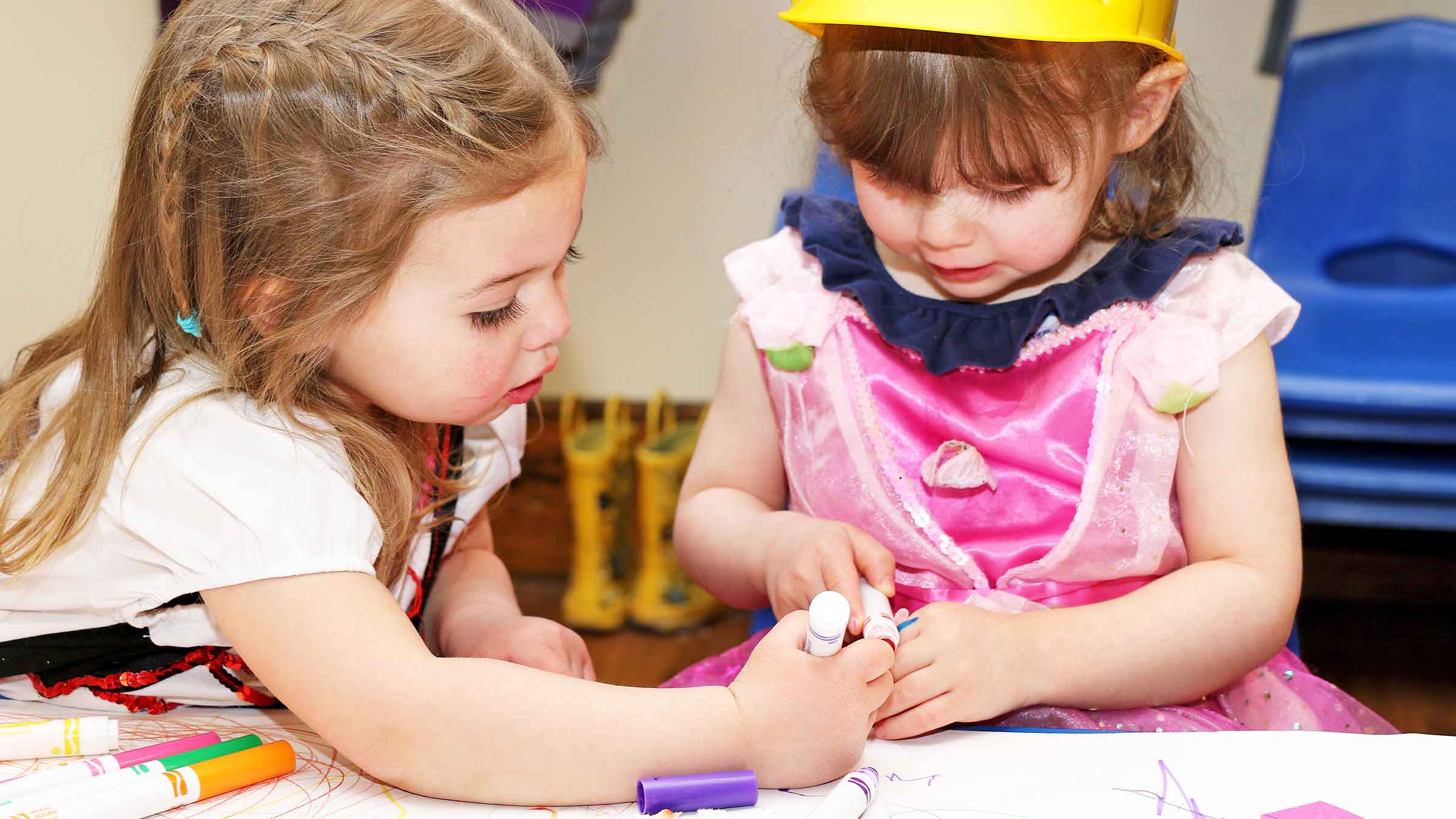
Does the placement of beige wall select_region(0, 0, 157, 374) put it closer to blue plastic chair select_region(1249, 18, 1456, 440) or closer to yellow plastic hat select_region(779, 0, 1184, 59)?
yellow plastic hat select_region(779, 0, 1184, 59)

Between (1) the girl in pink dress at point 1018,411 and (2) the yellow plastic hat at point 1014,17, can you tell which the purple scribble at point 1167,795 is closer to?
(1) the girl in pink dress at point 1018,411

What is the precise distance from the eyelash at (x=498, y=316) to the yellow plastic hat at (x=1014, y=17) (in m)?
0.22

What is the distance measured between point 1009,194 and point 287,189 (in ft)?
1.23

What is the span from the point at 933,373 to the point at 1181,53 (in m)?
0.23

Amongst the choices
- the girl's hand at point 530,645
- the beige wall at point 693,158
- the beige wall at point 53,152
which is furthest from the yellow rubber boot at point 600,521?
the girl's hand at point 530,645

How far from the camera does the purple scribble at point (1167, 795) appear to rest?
52 centimetres

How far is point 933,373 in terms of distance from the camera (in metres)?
0.75

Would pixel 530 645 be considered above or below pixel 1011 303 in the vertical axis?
below

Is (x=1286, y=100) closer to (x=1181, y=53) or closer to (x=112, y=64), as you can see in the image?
(x=1181, y=53)

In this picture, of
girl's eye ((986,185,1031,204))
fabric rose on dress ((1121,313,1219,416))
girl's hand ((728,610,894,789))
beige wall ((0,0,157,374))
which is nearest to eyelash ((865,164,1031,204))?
girl's eye ((986,185,1031,204))

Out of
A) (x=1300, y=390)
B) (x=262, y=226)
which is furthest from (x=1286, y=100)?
(x=262, y=226)

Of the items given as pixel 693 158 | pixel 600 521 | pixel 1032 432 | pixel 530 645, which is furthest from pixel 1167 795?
pixel 693 158

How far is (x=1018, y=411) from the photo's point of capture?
2.49 ft

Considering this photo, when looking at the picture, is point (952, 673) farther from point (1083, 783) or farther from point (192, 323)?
point (192, 323)
